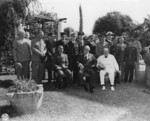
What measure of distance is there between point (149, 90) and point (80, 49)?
8.94ft

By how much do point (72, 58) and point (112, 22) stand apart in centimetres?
3535

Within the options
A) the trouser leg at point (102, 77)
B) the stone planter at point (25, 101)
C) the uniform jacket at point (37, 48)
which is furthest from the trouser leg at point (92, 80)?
the stone planter at point (25, 101)

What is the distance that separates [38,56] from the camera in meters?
8.66

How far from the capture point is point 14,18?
962 centimetres

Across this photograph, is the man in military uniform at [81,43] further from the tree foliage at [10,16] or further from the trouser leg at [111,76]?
the tree foliage at [10,16]

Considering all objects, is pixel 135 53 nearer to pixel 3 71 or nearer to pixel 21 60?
pixel 21 60

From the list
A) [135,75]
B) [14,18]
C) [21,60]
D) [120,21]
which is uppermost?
[120,21]

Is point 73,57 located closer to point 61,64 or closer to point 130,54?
point 61,64

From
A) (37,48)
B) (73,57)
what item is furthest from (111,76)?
(37,48)

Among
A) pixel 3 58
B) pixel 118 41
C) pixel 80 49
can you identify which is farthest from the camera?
pixel 3 58

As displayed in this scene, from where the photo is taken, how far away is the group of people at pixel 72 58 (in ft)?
28.0

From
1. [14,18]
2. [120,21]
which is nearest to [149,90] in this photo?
[14,18]

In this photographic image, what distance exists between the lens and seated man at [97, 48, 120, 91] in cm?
888

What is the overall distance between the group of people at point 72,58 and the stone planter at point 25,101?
1937 millimetres
